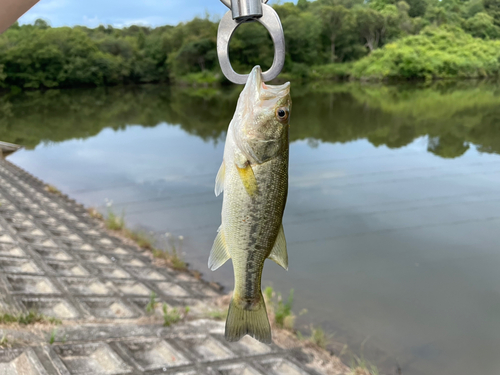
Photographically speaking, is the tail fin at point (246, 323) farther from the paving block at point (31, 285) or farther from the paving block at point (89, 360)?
the paving block at point (31, 285)

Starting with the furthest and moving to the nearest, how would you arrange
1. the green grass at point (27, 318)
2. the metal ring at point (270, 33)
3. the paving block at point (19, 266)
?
the paving block at point (19, 266), the green grass at point (27, 318), the metal ring at point (270, 33)

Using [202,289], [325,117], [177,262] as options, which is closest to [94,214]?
[177,262]

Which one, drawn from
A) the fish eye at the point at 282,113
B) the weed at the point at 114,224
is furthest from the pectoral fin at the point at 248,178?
the weed at the point at 114,224

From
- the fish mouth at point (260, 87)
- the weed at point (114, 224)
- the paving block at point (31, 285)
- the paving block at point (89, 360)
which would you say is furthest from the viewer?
the weed at point (114, 224)

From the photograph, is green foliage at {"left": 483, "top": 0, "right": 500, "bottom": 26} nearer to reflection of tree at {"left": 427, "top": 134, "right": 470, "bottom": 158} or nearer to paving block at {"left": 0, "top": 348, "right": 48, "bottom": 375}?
reflection of tree at {"left": 427, "top": 134, "right": 470, "bottom": 158}

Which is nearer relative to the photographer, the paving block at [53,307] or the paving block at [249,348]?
the paving block at [53,307]

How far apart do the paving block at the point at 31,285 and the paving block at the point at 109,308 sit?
48 centimetres

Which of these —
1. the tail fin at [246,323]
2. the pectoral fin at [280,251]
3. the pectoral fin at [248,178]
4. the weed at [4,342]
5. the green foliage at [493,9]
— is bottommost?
the weed at [4,342]

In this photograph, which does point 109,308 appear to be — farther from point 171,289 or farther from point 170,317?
point 171,289

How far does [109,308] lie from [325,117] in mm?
25658

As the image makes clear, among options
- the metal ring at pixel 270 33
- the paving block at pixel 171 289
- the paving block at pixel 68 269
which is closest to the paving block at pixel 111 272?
the paving block at pixel 68 269

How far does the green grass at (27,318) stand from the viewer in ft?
13.4

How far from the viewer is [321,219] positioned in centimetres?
1218

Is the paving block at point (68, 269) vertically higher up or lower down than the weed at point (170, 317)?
higher up
